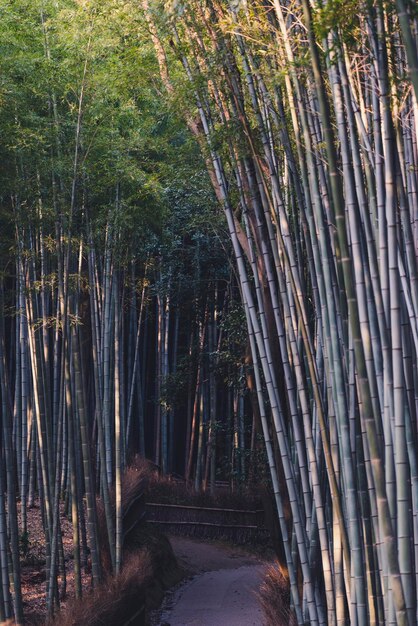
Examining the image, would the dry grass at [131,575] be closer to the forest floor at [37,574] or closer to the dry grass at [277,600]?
the forest floor at [37,574]

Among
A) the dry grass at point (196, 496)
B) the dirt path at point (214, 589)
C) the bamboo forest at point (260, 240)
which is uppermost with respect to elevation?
the bamboo forest at point (260, 240)

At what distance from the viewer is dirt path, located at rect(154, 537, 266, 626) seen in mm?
6477

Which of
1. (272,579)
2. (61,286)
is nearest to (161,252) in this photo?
(61,286)

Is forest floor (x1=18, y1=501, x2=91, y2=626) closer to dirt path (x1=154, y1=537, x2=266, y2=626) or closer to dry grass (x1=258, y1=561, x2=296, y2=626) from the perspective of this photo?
dirt path (x1=154, y1=537, x2=266, y2=626)

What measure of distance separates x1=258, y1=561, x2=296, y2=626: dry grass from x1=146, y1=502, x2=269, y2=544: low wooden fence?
4.44 metres

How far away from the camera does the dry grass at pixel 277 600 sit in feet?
14.6

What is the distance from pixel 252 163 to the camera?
401 cm

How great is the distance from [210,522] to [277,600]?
17.4ft

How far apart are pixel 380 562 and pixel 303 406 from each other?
0.75 metres

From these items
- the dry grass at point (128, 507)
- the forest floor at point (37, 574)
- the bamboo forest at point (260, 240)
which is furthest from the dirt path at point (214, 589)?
the forest floor at point (37, 574)

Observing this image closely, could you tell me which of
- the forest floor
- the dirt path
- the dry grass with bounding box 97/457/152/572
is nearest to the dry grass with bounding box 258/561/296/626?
the dirt path

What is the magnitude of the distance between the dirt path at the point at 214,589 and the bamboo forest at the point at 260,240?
290 millimetres

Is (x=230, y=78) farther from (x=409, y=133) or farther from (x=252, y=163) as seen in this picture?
(x=409, y=133)

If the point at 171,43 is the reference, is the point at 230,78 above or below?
below
